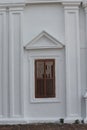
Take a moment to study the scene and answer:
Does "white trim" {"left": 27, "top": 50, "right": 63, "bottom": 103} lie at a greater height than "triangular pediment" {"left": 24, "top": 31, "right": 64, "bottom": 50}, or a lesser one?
lesser

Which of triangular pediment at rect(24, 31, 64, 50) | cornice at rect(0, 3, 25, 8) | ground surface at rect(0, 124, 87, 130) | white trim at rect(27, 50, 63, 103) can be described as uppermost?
cornice at rect(0, 3, 25, 8)

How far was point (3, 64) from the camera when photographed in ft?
58.2

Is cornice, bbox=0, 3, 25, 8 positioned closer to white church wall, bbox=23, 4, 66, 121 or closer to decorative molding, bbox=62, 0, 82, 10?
white church wall, bbox=23, 4, 66, 121

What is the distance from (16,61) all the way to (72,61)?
2.17 metres

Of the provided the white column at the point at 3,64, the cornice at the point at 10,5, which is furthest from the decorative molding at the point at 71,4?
the white column at the point at 3,64

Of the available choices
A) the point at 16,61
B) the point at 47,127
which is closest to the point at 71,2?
the point at 16,61

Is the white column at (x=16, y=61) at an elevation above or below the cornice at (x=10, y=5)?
below

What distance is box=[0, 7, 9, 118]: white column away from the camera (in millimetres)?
17656

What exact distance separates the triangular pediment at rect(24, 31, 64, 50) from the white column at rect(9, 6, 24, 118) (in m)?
0.43

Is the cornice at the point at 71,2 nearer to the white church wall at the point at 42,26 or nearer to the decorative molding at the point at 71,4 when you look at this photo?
the decorative molding at the point at 71,4

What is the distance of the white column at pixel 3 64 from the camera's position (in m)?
17.7

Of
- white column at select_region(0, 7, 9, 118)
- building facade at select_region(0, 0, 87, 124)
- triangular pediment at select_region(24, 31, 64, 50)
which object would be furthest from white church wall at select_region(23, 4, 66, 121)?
white column at select_region(0, 7, 9, 118)

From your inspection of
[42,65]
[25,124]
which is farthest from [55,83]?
[25,124]

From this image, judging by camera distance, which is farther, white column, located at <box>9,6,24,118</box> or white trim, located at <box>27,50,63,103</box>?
white trim, located at <box>27,50,63,103</box>
